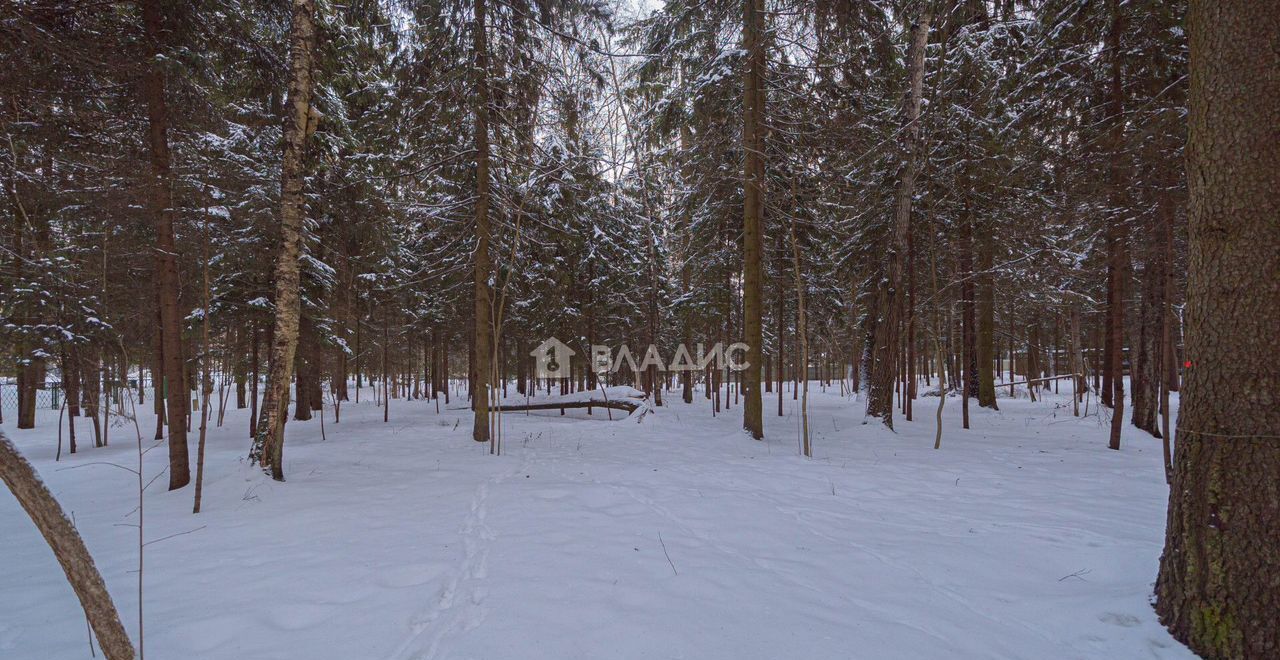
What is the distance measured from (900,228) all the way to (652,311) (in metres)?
8.24

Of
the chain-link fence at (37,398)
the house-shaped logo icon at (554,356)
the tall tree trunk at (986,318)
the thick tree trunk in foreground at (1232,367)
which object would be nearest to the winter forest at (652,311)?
the thick tree trunk in foreground at (1232,367)

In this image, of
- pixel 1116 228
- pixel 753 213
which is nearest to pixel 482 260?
pixel 753 213

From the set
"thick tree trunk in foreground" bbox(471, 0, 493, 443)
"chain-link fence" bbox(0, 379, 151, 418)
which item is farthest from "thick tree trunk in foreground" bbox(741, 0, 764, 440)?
"chain-link fence" bbox(0, 379, 151, 418)

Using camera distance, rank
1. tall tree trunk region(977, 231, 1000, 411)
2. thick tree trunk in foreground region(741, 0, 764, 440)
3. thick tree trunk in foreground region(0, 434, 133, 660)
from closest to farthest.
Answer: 1. thick tree trunk in foreground region(0, 434, 133, 660)
2. thick tree trunk in foreground region(741, 0, 764, 440)
3. tall tree trunk region(977, 231, 1000, 411)

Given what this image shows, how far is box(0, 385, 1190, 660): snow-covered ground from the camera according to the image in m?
2.51

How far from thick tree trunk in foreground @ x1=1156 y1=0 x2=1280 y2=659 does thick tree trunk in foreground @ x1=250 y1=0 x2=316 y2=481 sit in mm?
7983

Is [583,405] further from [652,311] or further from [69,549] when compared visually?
[69,549]

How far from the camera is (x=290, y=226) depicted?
6031 millimetres

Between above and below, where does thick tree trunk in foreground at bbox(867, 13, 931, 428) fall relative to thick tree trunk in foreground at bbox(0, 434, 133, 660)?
above

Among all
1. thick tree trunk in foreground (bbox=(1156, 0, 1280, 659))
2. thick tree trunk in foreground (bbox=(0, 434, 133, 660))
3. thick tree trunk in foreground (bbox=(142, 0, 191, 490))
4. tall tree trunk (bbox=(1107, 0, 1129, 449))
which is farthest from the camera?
tall tree trunk (bbox=(1107, 0, 1129, 449))

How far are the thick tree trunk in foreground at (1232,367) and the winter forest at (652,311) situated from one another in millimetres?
15

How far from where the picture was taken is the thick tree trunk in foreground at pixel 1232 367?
222 cm

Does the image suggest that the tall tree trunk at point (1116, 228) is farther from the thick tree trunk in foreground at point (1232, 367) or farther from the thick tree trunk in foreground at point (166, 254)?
the thick tree trunk in foreground at point (166, 254)

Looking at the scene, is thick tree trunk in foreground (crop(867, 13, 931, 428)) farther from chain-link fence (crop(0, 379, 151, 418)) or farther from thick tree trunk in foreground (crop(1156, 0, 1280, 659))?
chain-link fence (crop(0, 379, 151, 418))
